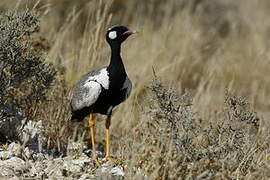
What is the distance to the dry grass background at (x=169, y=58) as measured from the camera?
443 cm

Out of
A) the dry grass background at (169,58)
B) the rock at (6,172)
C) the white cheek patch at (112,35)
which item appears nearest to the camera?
the rock at (6,172)

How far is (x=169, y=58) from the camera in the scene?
8.30m

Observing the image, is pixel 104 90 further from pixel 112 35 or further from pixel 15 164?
pixel 15 164

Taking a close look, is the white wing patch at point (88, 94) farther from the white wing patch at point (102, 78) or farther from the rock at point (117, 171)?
the rock at point (117, 171)

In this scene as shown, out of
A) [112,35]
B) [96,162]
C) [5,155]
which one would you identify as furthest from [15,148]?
[112,35]

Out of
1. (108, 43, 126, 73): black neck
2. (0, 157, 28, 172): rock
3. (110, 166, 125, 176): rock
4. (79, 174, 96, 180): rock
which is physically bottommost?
(79, 174, 96, 180): rock

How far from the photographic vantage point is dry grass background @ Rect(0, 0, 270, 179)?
14.5ft

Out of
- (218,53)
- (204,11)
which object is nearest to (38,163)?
(218,53)

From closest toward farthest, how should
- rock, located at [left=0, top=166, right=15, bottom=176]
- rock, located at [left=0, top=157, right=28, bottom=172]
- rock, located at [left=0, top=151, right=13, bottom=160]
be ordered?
rock, located at [left=0, top=166, right=15, bottom=176], rock, located at [left=0, top=157, right=28, bottom=172], rock, located at [left=0, top=151, right=13, bottom=160]

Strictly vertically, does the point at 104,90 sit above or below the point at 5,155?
above

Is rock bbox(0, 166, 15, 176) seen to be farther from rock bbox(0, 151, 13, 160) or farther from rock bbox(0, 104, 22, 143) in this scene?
rock bbox(0, 104, 22, 143)

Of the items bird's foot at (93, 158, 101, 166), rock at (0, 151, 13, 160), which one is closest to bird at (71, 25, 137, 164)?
bird's foot at (93, 158, 101, 166)

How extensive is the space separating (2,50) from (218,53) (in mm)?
5337

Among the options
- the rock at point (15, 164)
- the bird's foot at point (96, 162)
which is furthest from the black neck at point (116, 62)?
the rock at point (15, 164)
